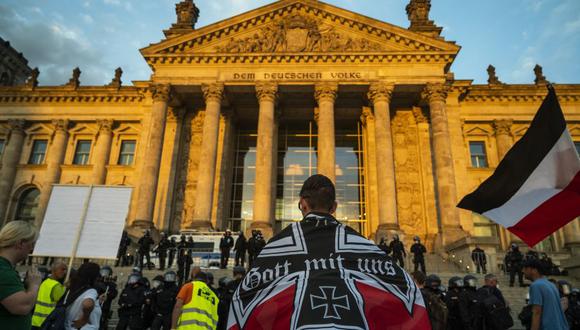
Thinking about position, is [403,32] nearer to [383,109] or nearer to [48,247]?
[383,109]

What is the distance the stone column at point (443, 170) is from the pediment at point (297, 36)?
3.09 meters

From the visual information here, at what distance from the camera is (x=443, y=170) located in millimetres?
23047

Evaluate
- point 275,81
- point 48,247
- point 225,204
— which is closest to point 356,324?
point 48,247

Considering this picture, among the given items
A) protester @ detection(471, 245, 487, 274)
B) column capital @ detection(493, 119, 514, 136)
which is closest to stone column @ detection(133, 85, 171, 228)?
protester @ detection(471, 245, 487, 274)

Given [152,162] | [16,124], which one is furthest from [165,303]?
[16,124]

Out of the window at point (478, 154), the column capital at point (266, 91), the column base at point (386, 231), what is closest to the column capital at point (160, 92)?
the column capital at point (266, 91)

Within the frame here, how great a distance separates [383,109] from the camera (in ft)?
79.0

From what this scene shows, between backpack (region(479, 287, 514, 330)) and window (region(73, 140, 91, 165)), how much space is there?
30.8 m

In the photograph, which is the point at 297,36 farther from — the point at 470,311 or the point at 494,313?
the point at 494,313

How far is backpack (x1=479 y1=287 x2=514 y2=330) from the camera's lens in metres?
6.44

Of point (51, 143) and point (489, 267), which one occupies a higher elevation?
point (51, 143)

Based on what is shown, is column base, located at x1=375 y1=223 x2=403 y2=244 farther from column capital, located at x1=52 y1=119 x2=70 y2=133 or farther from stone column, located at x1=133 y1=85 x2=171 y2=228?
column capital, located at x1=52 y1=119 x2=70 y2=133

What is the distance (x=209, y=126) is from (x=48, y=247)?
56.6ft

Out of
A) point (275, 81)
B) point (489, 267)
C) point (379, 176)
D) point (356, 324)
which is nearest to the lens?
point (356, 324)
